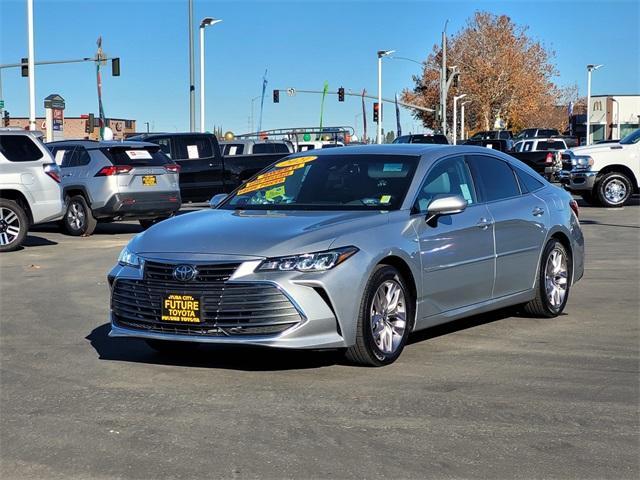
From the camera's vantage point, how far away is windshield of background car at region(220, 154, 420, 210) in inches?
293

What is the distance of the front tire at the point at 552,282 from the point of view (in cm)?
878

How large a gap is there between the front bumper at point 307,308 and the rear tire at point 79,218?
12428mm

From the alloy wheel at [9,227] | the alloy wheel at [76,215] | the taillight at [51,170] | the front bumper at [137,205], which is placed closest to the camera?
the alloy wheel at [9,227]

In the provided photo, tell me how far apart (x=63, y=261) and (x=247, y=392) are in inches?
346

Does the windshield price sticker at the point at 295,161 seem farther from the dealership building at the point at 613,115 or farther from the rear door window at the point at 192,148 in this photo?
the dealership building at the point at 613,115

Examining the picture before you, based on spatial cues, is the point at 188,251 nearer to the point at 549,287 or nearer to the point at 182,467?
the point at 182,467

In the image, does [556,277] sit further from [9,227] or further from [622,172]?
[622,172]

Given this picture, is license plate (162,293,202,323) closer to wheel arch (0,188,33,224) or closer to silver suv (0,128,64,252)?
silver suv (0,128,64,252)

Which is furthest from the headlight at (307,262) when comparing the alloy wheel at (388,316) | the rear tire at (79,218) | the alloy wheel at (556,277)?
the rear tire at (79,218)

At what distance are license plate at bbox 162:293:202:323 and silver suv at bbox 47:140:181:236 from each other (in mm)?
11879

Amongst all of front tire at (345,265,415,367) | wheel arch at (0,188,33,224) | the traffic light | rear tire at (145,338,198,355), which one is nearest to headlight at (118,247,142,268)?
rear tire at (145,338,198,355)

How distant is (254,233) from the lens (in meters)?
6.68

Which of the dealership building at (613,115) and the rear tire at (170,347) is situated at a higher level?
the dealership building at (613,115)

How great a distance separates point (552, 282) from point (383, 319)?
2.69m
